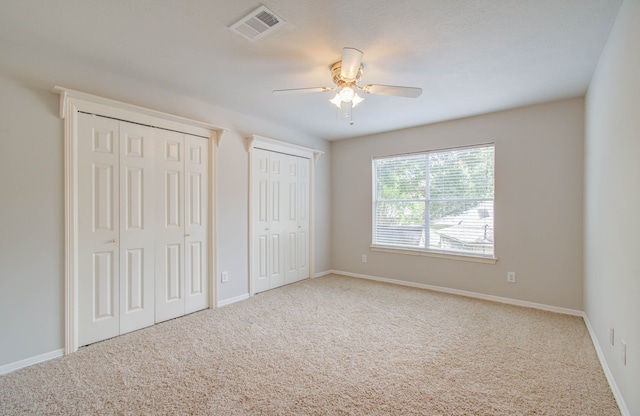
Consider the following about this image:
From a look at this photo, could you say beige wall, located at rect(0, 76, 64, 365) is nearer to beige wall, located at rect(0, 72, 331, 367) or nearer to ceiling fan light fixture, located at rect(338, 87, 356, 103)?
beige wall, located at rect(0, 72, 331, 367)

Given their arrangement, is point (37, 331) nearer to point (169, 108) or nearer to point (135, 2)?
point (169, 108)

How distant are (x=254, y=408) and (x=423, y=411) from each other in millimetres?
995

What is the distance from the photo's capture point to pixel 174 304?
3109 millimetres

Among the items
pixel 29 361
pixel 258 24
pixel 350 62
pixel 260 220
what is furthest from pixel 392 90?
pixel 29 361

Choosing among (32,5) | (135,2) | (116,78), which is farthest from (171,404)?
(116,78)

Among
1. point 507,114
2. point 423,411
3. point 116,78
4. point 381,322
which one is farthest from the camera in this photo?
point 507,114

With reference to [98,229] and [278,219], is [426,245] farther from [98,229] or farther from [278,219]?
[98,229]

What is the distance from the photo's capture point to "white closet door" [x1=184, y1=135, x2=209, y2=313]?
3.23 m

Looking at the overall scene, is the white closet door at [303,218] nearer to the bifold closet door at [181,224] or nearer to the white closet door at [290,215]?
the white closet door at [290,215]

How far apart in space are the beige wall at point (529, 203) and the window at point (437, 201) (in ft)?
0.48

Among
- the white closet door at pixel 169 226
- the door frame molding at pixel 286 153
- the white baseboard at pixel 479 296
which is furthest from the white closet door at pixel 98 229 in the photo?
the white baseboard at pixel 479 296

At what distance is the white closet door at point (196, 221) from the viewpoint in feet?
10.6

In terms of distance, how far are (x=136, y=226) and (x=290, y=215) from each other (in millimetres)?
2144

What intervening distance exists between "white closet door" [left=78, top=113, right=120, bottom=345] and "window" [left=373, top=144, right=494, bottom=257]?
11.6 ft
